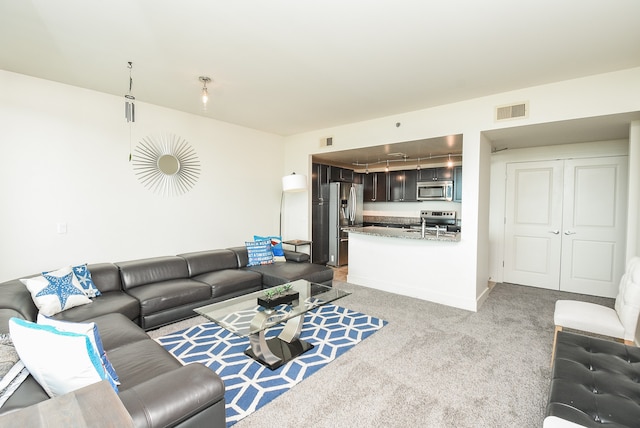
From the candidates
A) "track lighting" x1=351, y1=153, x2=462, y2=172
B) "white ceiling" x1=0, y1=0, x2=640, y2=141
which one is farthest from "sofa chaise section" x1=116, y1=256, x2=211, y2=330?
"track lighting" x1=351, y1=153, x2=462, y2=172

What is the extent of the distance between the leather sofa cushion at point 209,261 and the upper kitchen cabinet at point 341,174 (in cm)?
294

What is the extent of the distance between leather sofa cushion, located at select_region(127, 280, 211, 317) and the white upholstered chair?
3.29 m

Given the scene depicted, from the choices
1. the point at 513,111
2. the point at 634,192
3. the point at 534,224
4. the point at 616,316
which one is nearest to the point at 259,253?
the point at 513,111

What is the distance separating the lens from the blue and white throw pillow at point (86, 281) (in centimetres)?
289

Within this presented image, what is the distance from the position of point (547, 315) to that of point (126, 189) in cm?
559

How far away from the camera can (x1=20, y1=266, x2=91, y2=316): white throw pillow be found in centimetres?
245

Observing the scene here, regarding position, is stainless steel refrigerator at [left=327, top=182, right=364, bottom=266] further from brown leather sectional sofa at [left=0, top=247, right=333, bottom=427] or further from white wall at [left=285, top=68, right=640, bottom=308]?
brown leather sectional sofa at [left=0, top=247, right=333, bottom=427]

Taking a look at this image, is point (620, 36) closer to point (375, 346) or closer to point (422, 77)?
point (422, 77)

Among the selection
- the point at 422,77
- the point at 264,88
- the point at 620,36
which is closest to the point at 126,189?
the point at 264,88

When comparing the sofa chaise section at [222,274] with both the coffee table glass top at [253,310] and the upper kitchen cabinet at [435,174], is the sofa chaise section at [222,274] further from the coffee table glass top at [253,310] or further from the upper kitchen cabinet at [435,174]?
the upper kitchen cabinet at [435,174]

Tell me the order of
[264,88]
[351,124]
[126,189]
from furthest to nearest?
[351,124] < [126,189] < [264,88]

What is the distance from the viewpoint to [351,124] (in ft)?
16.3

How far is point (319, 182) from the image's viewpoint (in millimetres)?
6055

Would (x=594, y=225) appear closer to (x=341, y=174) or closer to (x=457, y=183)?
(x=457, y=183)
